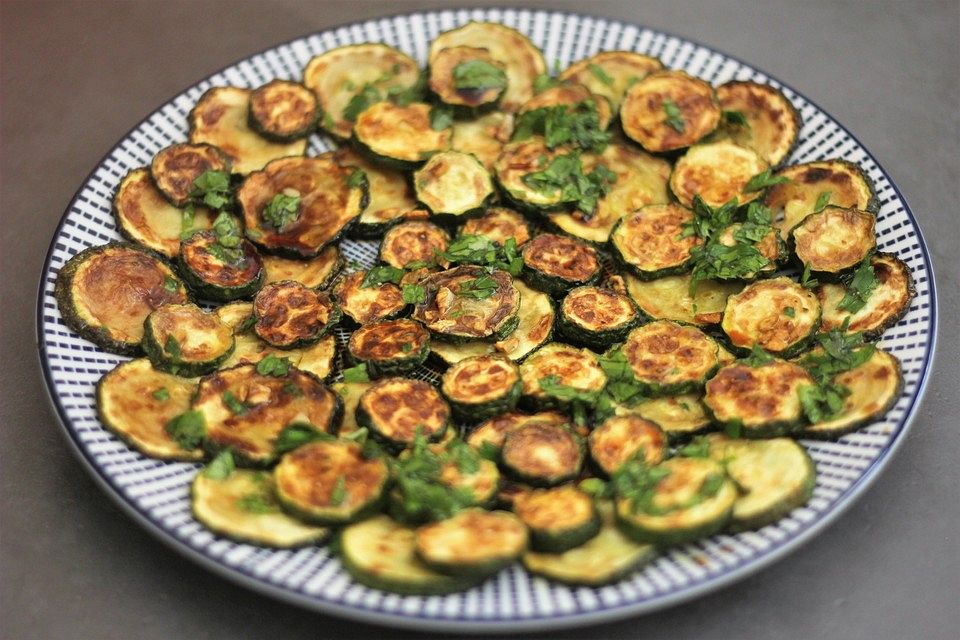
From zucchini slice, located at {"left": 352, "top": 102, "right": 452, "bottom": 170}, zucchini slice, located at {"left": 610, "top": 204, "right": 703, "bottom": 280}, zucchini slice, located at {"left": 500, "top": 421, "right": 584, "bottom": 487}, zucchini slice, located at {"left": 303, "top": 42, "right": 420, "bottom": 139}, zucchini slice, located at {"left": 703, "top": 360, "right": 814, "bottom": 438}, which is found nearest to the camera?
zucchini slice, located at {"left": 500, "top": 421, "right": 584, "bottom": 487}

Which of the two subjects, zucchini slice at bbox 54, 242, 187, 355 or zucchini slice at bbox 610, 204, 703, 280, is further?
zucchini slice at bbox 610, 204, 703, 280

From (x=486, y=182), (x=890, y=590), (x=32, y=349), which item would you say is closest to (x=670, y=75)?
(x=486, y=182)

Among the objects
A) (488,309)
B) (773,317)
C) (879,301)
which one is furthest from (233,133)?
(879,301)

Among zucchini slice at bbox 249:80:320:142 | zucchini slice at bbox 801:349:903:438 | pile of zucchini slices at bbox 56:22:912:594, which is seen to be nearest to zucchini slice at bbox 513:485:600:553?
pile of zucchini slices at bbox 56:22:912:594

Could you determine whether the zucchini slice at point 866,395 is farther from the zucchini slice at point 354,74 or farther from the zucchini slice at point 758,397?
the zucchini slice at point 354,74

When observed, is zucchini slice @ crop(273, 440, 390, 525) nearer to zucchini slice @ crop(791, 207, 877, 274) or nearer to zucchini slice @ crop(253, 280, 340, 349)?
zucchini slice @ crop(253, 280, 340, 349)
